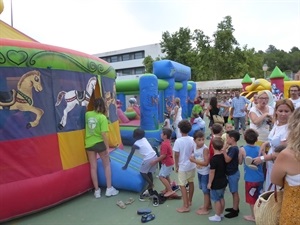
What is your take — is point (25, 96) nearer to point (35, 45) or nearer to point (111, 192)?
point (35, 45)

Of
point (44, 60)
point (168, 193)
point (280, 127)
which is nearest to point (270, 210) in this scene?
point (280, 127)

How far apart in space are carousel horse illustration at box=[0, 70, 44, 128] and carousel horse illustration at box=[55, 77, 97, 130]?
335 millimetres

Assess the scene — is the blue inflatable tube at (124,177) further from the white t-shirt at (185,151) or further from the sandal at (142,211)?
the white t-shirt at (185,151)

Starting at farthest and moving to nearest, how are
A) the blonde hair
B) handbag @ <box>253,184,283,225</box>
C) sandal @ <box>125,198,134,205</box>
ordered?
sandal @ <box>125,198,134,205</box>, handbag @ <box>253,184,283,225</box>, the blonde hair

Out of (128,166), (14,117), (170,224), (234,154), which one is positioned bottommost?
(170,224)

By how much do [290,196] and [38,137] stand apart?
10.4 ft

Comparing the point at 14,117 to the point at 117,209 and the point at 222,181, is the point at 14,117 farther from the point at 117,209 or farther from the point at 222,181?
the point at 222,181

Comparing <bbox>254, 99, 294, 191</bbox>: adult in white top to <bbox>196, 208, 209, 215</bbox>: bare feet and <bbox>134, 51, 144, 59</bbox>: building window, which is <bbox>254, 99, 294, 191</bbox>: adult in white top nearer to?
<bbox>196, 208, 209, 215</bbox>: bare feet

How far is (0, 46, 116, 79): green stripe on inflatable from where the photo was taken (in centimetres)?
348

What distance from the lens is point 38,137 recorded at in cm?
377

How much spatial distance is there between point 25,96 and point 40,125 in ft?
1.44

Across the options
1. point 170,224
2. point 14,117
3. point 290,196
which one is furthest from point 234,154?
point 14,117

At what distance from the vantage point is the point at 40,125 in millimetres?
3809

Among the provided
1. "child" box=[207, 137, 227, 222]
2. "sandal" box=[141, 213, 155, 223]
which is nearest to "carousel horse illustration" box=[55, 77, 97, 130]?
"sandal" box=[141, 213, 155, 223]
